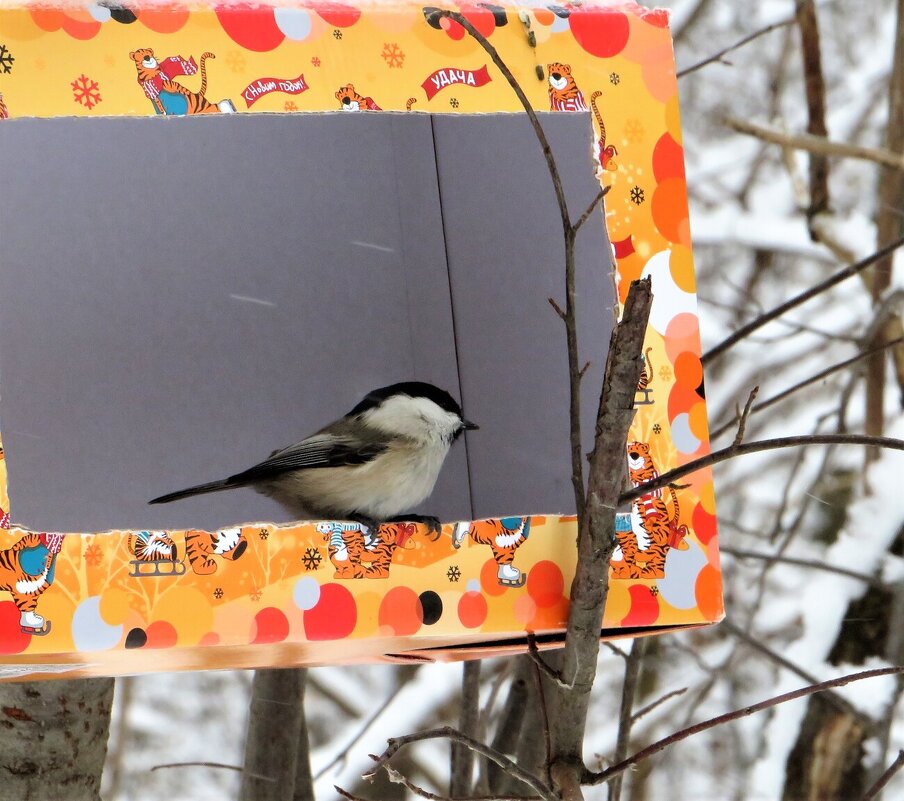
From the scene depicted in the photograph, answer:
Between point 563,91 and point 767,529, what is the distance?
1852 millimetres

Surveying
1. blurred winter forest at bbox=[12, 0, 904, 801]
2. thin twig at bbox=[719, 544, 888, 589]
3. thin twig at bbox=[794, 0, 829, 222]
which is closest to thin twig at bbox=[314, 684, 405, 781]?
blurred winter forest at bbox=[12, 0, 904, 801]

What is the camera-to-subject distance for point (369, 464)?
72 centimetres

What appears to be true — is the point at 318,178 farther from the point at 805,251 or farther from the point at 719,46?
the point at 719,46

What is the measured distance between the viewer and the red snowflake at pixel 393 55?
0.71 metres

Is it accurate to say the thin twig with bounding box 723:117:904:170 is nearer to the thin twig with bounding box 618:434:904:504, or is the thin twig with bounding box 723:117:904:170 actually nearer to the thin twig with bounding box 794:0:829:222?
the thin twig with bounding box 794:0:829:222

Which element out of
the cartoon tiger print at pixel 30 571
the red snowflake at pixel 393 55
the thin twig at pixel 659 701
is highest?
the red snowflake at pixel 393 55

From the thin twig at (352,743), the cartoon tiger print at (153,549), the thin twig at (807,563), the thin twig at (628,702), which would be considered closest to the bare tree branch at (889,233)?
the thin twig at (807,563)

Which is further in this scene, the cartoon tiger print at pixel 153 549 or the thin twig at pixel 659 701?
the thin twig at pixel 659 701

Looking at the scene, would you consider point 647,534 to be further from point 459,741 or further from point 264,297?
point 264,297

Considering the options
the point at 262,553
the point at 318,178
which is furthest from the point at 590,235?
the point at 262,553

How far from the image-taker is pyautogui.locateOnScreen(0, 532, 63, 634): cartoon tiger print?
0.63 meters

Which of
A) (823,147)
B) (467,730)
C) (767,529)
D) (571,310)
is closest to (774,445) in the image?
(571,310)

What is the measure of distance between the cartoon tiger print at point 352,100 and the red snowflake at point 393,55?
0.03 m

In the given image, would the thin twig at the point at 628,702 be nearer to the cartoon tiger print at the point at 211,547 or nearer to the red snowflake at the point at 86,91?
the cartoon tiger print at the point at 211,547
